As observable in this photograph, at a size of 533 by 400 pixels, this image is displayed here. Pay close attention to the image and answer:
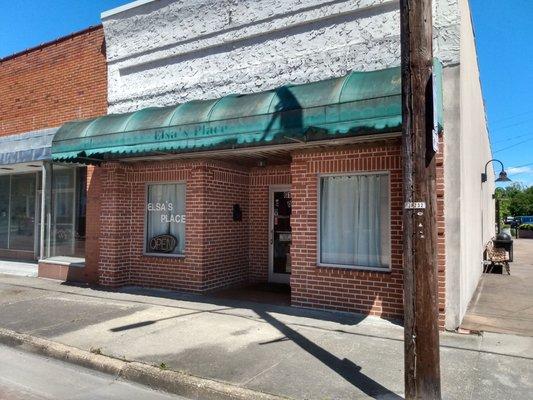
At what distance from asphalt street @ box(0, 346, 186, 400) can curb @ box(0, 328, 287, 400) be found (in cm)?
7

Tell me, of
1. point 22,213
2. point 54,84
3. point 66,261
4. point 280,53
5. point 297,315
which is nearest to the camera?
point 297,315

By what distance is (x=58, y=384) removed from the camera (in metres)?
4.98

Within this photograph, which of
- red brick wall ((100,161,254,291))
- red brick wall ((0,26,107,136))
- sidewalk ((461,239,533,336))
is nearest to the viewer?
sidewalk ((461,239,533,336))

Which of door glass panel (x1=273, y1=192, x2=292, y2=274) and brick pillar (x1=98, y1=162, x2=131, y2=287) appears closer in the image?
brick pillar (x1=98, y1=162, x2=131, y2=287)

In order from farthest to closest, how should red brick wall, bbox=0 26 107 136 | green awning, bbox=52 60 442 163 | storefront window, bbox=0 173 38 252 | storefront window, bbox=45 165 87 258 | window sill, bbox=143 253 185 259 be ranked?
storefront window, bbox=0 173 38 252, storefront window, bbox=45 165 87 258, red brick wall, bbox=0 26 107 136, window sill, bbox=143 253 185 259, green awning, bbox=52 60 442 163

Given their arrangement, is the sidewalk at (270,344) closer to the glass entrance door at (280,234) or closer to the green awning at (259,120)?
the glass entrance door at (280,234)

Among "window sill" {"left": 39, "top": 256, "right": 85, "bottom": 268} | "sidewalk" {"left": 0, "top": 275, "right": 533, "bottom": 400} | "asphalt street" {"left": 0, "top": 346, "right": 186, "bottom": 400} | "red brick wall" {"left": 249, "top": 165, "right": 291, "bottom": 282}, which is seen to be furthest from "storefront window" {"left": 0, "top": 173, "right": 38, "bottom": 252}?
"asphalt street" {"left": 0, "top": 346, "right": 186, "bottom": 400}

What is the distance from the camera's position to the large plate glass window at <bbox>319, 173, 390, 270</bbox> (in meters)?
7.32

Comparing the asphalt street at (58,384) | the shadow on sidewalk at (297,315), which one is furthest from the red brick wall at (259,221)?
the asphalt street at (58,384)

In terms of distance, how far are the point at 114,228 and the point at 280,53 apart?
17.1ft

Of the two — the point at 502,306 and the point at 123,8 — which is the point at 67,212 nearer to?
the point at 123,8

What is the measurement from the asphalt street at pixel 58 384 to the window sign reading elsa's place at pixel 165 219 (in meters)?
4.13

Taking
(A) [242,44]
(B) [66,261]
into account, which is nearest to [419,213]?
(A) [242,44]

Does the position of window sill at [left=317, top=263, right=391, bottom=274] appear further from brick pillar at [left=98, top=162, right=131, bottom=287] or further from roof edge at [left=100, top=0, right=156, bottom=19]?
roof edge at [left=100, top=0, right=156, bottom=19]
